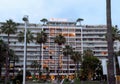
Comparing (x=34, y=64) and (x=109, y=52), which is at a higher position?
(x=109, y=52)

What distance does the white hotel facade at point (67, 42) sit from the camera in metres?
163

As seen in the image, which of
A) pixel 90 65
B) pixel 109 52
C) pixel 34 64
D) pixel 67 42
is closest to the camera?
pixel 109 52

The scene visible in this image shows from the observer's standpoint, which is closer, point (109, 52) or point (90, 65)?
point (109, 52)

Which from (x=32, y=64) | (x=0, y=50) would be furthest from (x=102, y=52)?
(x=0, y=50)

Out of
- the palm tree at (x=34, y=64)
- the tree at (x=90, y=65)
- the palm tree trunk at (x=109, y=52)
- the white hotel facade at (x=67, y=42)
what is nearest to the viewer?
the palm tree trunk at (x=109, y=52)

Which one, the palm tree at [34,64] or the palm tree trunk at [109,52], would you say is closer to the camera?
the palm tree trunk at [109,52]

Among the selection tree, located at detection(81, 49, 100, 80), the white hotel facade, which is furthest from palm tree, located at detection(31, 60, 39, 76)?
tree, located at detection(81, 49, 100, 80)

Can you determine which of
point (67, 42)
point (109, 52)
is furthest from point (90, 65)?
point (109, 52)

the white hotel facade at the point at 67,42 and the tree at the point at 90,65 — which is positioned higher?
the white hotel facade at the point at 67,42

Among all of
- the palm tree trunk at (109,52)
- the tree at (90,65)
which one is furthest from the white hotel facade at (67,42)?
the palm tree trunk at (109,52)

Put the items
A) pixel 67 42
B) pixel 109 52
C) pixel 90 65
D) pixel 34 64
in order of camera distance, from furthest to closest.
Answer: pixel 67 42 < pixel 34 64 < pixel 90 65 < pixel 109 52

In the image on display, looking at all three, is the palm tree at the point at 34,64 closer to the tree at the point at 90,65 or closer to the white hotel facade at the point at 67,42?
the white hotel facade at the point at 67,42

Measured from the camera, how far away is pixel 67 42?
16912 centimetres

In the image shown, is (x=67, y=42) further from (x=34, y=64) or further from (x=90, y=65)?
(x=90, y=65)
